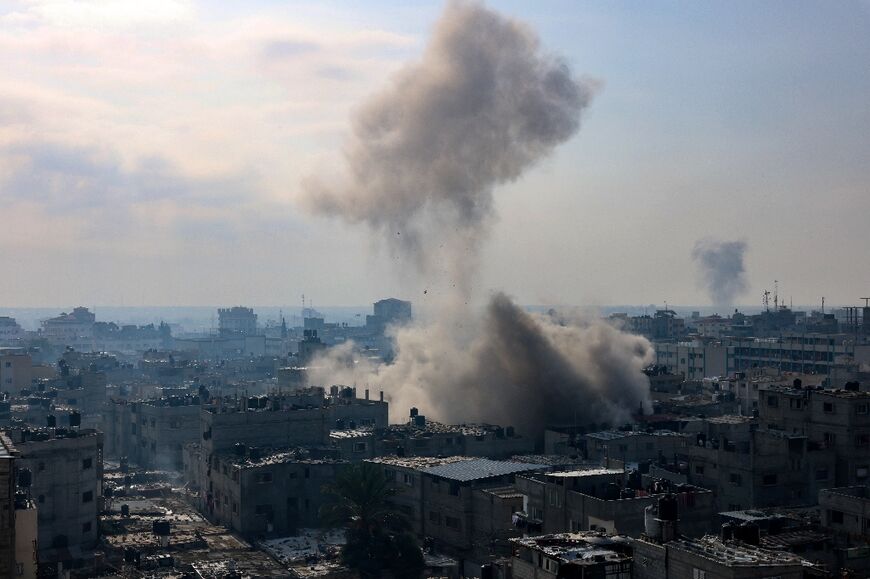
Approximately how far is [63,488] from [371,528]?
17314 millimetres

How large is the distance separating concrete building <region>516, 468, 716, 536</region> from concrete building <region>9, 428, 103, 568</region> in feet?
72.9

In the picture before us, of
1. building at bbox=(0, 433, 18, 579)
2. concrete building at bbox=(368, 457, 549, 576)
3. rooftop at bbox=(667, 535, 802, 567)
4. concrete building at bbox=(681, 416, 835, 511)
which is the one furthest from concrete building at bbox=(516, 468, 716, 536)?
building at bbox=(0, 433, 18, 579)

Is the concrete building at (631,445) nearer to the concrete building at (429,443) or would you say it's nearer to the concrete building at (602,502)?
the concrete building at (429,443)

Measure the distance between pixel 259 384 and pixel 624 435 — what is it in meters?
69.3

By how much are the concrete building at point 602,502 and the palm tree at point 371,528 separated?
550 centimetres

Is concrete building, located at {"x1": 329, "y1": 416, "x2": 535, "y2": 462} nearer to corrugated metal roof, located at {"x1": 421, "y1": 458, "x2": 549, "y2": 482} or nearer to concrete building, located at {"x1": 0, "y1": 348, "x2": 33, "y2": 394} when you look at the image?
corrugated metal roof, located at {"x1": 421, "y1": 458, "x2": 549, "y2": 482}

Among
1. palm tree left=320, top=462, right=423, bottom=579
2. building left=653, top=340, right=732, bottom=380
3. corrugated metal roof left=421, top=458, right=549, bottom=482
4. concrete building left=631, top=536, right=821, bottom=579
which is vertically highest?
building left=653, top=340, right=732, bottom=380

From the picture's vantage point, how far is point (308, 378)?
370 feet

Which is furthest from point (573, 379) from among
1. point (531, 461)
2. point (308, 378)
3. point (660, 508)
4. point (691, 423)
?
point (660, 508)

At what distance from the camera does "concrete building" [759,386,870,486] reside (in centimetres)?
5778

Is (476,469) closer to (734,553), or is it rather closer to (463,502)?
(463,502)

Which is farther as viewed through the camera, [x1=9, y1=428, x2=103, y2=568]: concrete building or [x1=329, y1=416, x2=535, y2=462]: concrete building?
[x1=329, y1=416, x2=535, y2=462]: concrete building

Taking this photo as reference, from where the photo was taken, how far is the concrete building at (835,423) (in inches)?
2275

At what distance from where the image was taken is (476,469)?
55.4 metres
